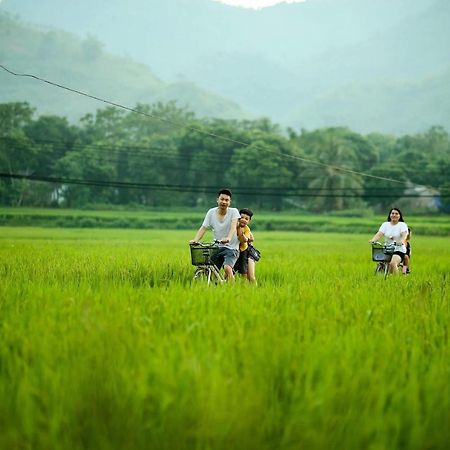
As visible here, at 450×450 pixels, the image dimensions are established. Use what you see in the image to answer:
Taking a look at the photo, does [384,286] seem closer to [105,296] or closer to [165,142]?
[105,296]

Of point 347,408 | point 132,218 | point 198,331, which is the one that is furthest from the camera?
point 132,218

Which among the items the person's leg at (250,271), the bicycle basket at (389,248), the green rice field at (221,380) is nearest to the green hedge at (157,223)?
the bicycle basket at (389,248)

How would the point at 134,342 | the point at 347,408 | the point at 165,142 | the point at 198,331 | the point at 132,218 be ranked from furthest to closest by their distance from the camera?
the point at 165,142 → the point at 132,218 → the point at 198,331 → the point at 134,342 → the point at 347,408

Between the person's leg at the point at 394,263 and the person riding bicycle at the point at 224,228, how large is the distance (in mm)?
2537

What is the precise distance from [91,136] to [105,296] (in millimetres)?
68460

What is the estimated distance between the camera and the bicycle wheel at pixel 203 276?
6.43m

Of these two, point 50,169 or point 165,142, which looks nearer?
point 50,169

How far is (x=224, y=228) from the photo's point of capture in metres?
6.69

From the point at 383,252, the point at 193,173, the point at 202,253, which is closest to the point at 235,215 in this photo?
the point at 202,253

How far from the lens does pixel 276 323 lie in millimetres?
3756

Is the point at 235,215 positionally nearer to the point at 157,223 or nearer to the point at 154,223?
the point at 154,223

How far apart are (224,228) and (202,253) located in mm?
486

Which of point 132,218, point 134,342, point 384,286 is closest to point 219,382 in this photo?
point 134,342

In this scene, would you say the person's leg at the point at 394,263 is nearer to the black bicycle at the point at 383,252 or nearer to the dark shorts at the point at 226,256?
the black bicycle at the point at 383,252
